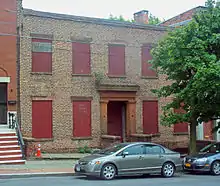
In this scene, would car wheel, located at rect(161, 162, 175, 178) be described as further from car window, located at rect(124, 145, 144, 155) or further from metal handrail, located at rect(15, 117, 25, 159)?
metal handrail, located at rect(15, 117, 25, 159)

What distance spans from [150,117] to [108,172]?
41.9ft

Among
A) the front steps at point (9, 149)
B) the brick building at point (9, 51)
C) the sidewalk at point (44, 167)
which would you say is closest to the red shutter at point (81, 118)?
the sidewalk at point (44, 167)

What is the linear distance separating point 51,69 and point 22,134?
418 centimetres

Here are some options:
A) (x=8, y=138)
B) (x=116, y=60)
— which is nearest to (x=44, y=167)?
A: (x=8, y=138)

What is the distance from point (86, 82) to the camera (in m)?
26.6

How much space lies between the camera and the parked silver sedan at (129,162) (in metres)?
16.4

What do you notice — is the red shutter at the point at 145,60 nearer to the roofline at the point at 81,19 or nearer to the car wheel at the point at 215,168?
the roofline at the point at 81,19

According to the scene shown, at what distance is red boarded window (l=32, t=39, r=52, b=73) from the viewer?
2495cm

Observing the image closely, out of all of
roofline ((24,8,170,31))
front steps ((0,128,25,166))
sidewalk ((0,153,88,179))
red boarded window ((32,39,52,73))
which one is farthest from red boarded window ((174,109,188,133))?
front steps ((0,128,25,166))

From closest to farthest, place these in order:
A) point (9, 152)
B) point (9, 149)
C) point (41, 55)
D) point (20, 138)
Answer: point (9, 152) < point (9, 149) < point (20, 138) < point (41, 55)

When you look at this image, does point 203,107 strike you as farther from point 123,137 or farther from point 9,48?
point 9,48

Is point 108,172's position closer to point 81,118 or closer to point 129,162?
point 129,162

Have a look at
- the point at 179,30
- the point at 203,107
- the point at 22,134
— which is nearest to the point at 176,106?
the point at 203,107

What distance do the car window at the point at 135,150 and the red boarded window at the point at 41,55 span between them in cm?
978
